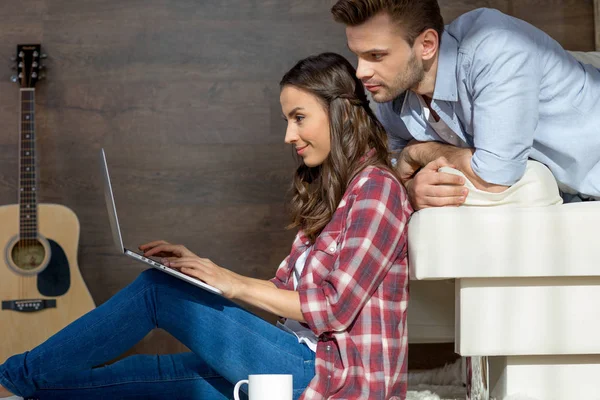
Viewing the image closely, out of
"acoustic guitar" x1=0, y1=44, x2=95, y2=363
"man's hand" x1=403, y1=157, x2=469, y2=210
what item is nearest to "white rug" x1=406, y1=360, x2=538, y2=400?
"man's hand" x1=403, y1=157, x2=469, y2=210

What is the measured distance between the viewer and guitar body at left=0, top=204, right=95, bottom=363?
9.46 feet

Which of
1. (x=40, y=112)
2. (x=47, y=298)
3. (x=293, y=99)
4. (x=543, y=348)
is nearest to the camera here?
(x=543, y=348)

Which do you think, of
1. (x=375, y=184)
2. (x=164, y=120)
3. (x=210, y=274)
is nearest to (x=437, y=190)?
(x=375, y=184)

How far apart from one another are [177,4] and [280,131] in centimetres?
65

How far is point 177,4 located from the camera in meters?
3.19

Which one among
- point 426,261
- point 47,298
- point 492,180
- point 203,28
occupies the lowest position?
point 47,298

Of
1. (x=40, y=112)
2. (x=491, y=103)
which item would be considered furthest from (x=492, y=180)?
(x=40, y=112)

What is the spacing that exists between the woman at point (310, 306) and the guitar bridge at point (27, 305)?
1137mm

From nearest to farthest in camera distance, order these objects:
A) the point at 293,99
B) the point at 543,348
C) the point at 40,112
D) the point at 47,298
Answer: the point at 543,348 < the point at 293,99 < the point at 47,298 < the point at 40,112

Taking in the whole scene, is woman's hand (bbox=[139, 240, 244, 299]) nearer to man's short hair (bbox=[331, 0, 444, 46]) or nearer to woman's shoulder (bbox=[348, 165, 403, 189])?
woman's shoulder (bbox=[348, 165, 403, 189])

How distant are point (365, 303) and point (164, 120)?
1.77 meters

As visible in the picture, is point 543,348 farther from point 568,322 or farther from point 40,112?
point 40,112

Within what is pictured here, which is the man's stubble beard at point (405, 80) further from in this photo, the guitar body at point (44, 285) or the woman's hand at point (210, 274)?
the guitar body at point (44, 285)

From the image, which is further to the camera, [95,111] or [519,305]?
[95,111]
